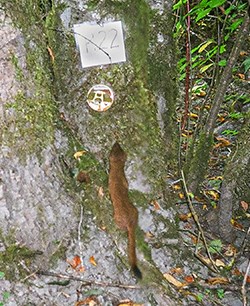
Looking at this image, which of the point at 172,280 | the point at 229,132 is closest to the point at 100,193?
the point at 172,280

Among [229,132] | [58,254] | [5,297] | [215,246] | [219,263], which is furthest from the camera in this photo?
[229,132]

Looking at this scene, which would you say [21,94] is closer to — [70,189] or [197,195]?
[70,189]

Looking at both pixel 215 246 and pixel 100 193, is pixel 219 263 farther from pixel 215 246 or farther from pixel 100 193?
pixel 100 193

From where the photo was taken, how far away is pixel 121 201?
152cm

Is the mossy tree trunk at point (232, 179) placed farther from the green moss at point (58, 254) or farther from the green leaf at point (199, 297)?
the green moss at point (58, 254)

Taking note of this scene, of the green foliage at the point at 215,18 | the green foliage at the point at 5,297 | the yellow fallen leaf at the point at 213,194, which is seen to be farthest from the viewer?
the yellow fallen leaf at the point at 213,194

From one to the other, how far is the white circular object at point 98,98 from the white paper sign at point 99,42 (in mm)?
95

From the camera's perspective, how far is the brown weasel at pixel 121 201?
1.49 metres

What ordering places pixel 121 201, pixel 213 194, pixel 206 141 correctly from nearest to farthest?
pixel 121 201, pixel 206 141, pixel 213 194

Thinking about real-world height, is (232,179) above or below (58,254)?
above

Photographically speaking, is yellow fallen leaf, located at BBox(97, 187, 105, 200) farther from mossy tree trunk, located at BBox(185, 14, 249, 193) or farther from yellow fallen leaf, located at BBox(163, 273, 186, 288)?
mossy tree trunk, located at BBox(185, 14, 249, 193)

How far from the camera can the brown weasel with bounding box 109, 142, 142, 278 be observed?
1490 millimetres

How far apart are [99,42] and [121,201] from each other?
0.59 metres

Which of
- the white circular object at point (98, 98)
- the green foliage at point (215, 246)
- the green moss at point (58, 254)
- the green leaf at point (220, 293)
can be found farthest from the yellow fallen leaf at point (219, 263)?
the white circular object at point (98, 98)
